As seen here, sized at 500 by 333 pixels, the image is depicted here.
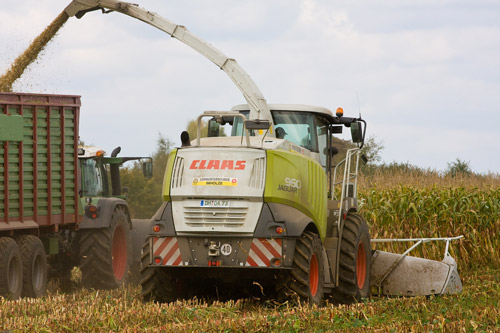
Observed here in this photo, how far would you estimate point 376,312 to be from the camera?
31.0 ft

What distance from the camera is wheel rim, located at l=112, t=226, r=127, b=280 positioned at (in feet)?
50.1

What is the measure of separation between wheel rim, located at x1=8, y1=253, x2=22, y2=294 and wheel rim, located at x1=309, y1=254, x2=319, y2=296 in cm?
428

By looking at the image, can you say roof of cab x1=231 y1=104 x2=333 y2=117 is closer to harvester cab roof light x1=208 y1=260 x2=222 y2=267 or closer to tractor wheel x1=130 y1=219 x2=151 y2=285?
harvester cab roof light x1=208 y1=260 x2=222 y2=267

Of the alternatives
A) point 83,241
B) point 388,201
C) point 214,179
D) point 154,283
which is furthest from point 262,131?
point 388,201

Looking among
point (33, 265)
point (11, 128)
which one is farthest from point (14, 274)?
point (11, 128)

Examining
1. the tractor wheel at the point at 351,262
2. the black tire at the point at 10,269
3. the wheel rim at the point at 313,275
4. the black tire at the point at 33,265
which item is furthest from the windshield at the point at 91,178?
the wheel rim at the point at 313,275

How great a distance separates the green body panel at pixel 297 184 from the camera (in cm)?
984

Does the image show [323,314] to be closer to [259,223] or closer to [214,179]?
[259,223]

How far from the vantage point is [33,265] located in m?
12.3

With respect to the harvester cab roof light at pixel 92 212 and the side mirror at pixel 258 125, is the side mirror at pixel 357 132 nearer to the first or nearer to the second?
the side mirror at pixel 258 125

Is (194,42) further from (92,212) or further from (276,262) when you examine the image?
(276,262)

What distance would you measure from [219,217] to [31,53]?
7.26 m

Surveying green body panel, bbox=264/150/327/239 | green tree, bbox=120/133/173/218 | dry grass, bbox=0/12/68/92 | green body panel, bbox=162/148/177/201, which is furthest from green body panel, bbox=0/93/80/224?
green tree, bbox=120/133/173/218

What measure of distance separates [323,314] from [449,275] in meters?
4.17
